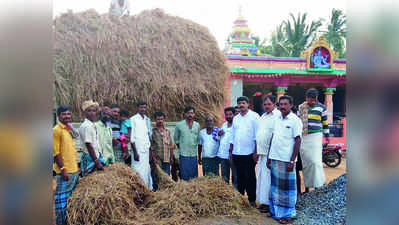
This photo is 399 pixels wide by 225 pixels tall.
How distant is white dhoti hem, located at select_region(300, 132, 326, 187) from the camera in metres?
4.69

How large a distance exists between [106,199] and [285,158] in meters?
2.08

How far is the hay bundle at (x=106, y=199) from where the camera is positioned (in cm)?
334

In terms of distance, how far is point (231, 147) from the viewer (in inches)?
188

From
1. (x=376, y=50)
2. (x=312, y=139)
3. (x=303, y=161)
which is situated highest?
(x=376, y=50)

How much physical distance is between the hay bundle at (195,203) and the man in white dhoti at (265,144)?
0.90ft

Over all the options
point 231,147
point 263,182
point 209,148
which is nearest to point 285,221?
point 263,182

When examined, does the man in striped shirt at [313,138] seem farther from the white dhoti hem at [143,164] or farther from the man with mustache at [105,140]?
the man with mustache at [105,140]

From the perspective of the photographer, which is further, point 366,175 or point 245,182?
point 245,182

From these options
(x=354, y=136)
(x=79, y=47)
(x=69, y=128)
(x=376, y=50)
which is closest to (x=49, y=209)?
(x=354, y=136)

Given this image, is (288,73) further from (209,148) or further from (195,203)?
(195,203)

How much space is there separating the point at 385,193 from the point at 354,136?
0.21 meters

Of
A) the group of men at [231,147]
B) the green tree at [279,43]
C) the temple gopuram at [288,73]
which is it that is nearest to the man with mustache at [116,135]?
the group of men at [231,147]

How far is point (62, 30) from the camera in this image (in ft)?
18.4

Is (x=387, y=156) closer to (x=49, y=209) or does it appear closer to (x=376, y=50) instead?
(x=376, y=50)
